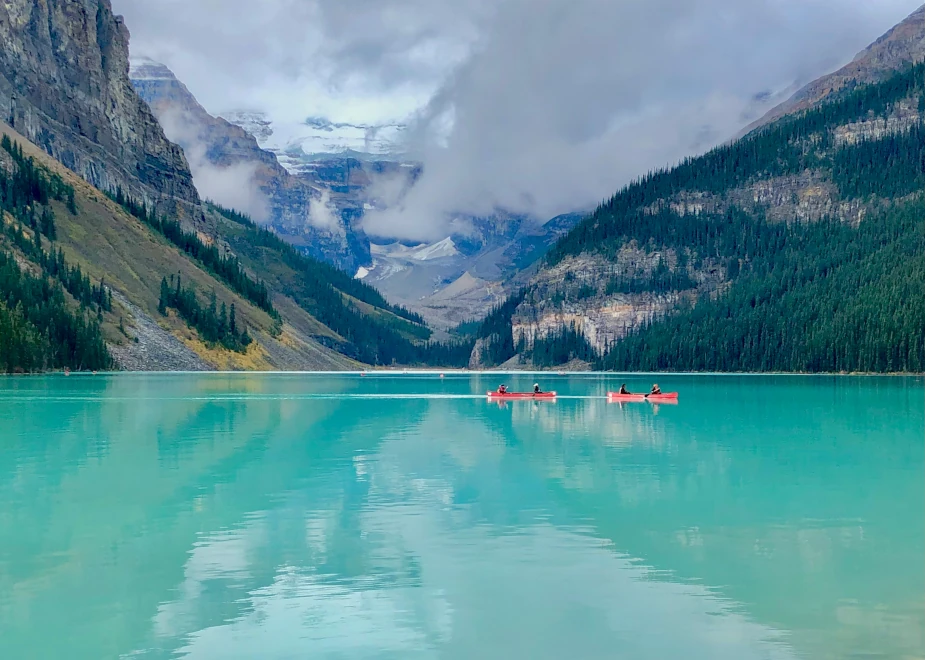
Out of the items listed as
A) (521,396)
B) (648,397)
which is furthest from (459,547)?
(521,396)

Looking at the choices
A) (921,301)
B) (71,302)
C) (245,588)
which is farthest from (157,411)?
(921,301)

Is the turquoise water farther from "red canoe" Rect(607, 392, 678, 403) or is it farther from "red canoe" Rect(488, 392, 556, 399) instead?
"red canoe" Rect(488, 392, 556, 399)

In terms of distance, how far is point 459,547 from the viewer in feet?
100

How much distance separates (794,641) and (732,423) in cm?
6056

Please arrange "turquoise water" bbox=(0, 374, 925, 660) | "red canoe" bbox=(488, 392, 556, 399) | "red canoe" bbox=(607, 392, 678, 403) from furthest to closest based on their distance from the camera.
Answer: "red canoe" bbox=(488, 392, 556, 399)
"red canoe" bbox=(607, 392, 678, 403)
"turquoise water" bbox=(0, 374, 925, 660)

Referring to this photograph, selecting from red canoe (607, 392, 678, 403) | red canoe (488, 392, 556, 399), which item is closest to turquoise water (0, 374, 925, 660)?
red canoe (607, 392, 678, 403)

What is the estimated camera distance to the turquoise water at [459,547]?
21.7 meters

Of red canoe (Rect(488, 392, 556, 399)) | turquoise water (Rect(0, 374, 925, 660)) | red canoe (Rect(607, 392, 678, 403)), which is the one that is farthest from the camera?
red canoe (Rect(488, 392, 556, 399))

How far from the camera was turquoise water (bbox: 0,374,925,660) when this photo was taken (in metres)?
21.7

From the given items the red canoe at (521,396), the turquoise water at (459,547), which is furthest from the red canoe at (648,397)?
the turquoise water at (459,547)

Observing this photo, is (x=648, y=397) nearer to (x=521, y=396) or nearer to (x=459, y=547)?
(x=521, y=396)

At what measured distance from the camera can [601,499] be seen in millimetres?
40000

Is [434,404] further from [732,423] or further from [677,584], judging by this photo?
[677,584]

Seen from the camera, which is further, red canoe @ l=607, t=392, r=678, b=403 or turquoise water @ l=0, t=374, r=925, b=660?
red canoe @ l=607, t=392, r=678, b=403
